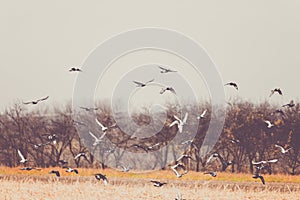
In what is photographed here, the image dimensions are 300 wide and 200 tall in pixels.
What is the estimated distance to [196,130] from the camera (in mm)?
21750

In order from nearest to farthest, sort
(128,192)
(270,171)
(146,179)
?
(128,192) < (146,179) < (270,171)

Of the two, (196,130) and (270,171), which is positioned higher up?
(196,130)

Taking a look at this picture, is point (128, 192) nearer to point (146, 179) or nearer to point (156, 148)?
point (146, 179)

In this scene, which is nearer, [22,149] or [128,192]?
[128,192]

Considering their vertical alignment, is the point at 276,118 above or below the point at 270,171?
above

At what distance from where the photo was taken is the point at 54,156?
2244 cm

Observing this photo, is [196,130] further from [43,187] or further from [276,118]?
[43,187]

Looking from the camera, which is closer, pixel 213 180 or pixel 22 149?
pixel 213 180

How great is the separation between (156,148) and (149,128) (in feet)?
2.95

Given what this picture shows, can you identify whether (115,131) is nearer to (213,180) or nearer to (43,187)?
(213,180)

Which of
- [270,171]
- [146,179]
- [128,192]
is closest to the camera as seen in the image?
[128,192]

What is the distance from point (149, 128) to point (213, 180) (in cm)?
370

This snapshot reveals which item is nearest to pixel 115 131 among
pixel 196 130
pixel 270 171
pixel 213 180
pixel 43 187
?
pixel 196 130

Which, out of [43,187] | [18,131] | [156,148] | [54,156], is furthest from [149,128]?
[43,187]
